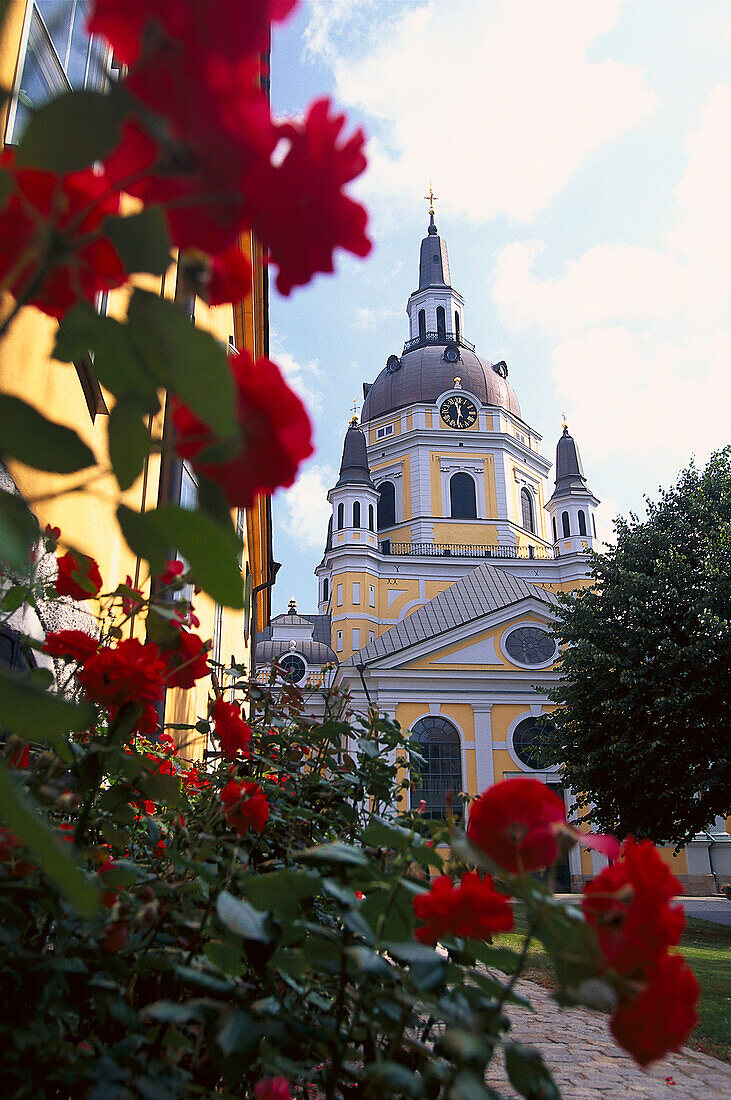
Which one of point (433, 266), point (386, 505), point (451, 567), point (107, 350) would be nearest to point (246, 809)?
point (107, 350)

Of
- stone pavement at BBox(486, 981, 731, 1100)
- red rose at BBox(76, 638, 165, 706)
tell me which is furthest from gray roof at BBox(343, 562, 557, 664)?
red rose at BBox(76, 638, 165, 706)

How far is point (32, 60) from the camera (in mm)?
2926

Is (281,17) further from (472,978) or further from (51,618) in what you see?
(51,618)

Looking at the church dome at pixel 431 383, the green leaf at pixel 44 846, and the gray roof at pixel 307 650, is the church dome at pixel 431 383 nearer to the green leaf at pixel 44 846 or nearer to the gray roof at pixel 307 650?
the gray roof at pixel 307 650

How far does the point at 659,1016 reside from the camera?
85 centimetres

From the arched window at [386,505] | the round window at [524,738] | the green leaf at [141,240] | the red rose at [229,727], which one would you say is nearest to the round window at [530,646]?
the round window at [524,738]

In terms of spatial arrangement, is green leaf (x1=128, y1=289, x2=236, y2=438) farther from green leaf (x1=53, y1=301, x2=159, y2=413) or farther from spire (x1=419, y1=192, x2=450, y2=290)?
spire (x1=419, y1=192, x2=450, y2=290)

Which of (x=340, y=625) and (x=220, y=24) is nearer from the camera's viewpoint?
(x=220, y=24)

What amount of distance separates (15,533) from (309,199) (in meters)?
0.42

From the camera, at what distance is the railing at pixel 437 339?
156ft

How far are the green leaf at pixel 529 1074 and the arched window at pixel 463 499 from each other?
124 ft

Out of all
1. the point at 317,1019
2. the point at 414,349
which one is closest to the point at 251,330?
the point at 317,1019

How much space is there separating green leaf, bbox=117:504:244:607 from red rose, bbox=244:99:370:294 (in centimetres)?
26

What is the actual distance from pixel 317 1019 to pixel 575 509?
36.8 meters
